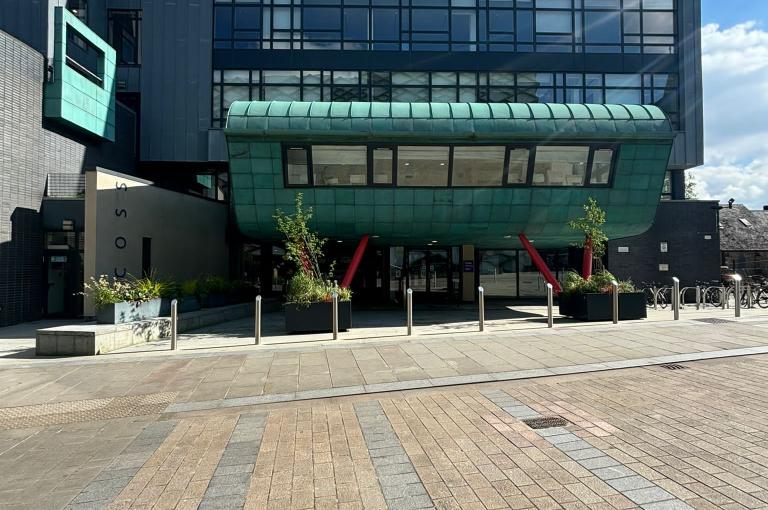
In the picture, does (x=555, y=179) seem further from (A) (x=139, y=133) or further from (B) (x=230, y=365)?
(A) (x=139, y=133)

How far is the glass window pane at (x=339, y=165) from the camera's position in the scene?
14641 mm

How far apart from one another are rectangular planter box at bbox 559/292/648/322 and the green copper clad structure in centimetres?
350

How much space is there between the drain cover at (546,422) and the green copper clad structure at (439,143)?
10631 millimetres

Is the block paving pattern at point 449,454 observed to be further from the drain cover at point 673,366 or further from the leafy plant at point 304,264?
the leafy plant at point 304,264

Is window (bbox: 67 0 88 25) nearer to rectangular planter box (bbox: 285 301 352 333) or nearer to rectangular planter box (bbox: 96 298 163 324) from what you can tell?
rectangular planter box (bbox: 96 298 163 324)

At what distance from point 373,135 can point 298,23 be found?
531 inches

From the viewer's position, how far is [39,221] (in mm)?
16328

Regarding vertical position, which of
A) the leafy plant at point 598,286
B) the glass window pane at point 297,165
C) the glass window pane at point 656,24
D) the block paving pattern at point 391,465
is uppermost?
the glass window pane at point 656,24

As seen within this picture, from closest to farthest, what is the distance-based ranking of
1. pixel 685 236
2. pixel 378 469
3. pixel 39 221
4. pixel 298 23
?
1. pixel 378 469
2. pixel 39 221
3. pixel 685 236
4. pixel 298 23

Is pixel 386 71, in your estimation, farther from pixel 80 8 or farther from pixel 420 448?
pixel 420 448

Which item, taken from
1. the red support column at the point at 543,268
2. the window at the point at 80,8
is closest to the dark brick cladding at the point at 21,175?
the window at the point at 80,8

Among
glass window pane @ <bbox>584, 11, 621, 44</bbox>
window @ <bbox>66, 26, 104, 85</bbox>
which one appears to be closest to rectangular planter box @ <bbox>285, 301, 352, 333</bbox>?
window @ <bbox>66, 26, 104, 85</bbox>

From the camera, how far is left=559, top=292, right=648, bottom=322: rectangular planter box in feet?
43.7

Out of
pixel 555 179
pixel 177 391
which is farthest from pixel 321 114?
pixel 177 391
